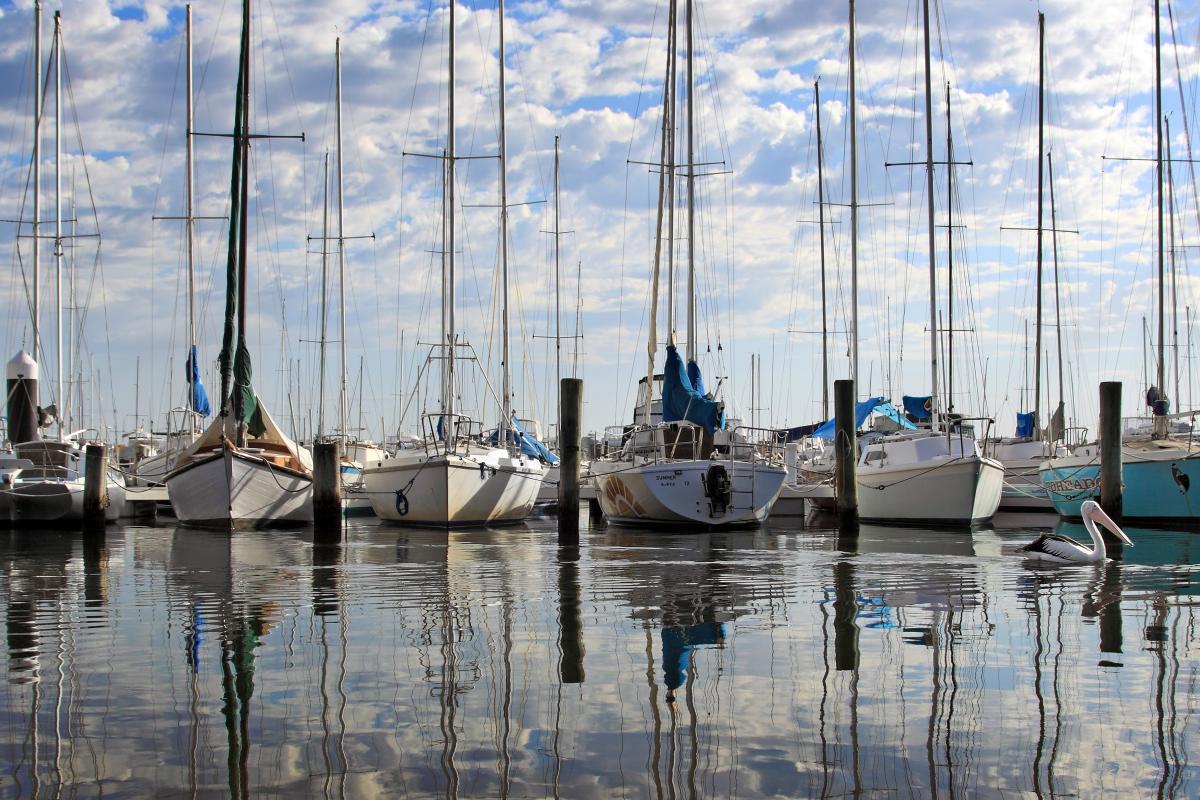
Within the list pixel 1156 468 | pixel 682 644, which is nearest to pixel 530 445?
pixel 1156 468

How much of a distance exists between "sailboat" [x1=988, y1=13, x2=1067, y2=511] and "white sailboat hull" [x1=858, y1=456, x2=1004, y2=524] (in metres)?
5.68

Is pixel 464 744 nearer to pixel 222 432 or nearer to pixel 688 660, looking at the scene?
pixel 688 660

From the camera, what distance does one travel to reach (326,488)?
2366 cm

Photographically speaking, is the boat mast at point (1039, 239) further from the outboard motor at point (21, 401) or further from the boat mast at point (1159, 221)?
the outboard motor at point (21, 401)

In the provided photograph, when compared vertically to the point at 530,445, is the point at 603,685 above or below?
below

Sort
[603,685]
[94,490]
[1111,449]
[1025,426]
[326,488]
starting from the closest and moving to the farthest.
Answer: [603,685] → [326,488] → [1111,449] → [94,490] → [1025,426]

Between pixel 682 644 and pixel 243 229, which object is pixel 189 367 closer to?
pixel 243 229

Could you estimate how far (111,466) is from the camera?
34875mm

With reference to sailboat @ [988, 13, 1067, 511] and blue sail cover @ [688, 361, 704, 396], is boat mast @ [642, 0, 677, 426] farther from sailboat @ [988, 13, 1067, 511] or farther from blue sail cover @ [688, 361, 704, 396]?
sailboat @ [988, 13, 1067, 511]

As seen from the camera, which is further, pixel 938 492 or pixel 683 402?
pixel 938 492

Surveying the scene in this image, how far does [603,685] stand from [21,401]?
94.0 feet

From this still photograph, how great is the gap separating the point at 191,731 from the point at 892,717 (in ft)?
13.5

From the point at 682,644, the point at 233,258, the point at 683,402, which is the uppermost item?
the point at 233,258

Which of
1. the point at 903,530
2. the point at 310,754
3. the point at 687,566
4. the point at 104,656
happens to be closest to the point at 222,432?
the point at 687,566
